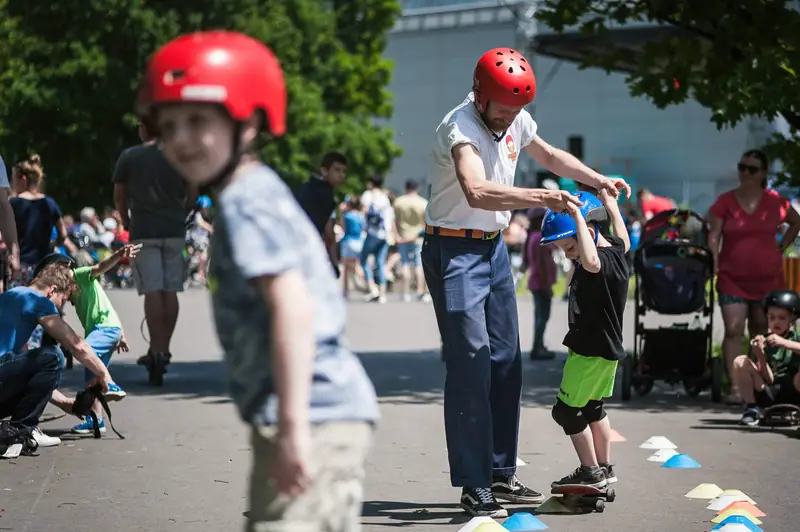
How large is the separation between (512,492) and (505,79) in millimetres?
1928

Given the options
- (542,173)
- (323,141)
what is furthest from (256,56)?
(542,173)

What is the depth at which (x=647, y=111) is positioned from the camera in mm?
57062

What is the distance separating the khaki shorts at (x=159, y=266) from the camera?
11383mm

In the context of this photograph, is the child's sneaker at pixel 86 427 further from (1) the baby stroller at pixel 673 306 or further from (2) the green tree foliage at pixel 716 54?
(2) the green tree foliage at pixel 716 54

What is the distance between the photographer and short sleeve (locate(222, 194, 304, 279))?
3.39m

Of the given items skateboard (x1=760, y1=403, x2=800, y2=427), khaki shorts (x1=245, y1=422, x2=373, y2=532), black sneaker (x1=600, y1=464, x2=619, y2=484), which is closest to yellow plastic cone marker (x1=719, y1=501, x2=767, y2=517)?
black sneaker (x1=600, y1=464, x2=619, y2=484)

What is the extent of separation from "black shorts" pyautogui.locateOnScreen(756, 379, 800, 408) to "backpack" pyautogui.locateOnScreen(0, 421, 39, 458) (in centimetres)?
471

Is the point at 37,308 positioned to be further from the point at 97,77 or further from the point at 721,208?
the point at 97,77

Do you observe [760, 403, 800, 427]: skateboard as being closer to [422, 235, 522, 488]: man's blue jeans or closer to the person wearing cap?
[422, 235, 522, 488]: man's blue jeans

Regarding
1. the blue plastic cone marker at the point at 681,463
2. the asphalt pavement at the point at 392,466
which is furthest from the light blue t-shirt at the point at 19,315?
the blue plastic cone marker at the point at 681,463

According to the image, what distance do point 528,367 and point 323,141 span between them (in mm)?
32600

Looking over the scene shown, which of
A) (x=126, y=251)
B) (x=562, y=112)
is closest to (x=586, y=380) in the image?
(x=126, y=251)

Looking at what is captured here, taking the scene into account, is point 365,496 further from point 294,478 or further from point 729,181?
point 729,181

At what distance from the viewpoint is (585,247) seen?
6.36m
